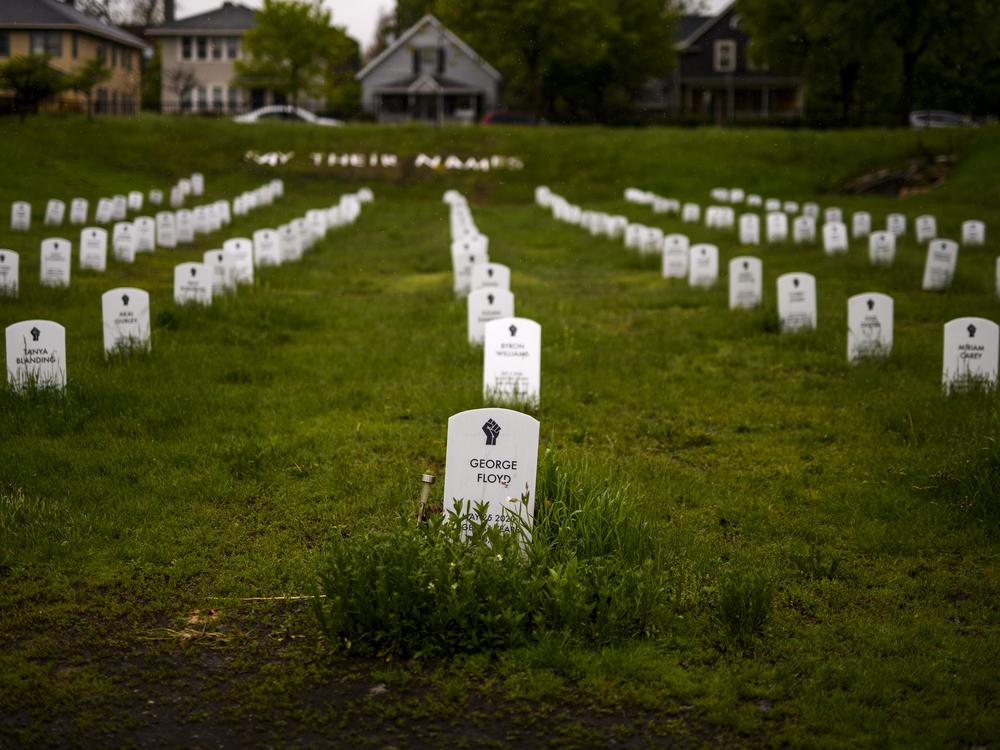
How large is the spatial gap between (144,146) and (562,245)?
23.5m

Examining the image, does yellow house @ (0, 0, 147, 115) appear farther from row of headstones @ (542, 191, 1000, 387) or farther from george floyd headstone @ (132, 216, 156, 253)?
row of headstones @ (542, 191, 1000, 387)

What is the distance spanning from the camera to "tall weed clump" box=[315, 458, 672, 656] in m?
5.04

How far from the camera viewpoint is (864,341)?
36.2ft

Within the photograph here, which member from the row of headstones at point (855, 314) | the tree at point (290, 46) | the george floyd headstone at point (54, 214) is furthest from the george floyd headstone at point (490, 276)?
the tree at point (290, 46)

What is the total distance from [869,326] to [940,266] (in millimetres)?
6280

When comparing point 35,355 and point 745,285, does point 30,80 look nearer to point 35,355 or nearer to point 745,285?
point 745,285

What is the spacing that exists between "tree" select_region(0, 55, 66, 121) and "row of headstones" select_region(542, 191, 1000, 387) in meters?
27.0

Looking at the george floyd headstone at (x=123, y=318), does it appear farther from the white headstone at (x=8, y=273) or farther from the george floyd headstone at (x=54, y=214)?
the george floyd headstone at (x=54, y=214)

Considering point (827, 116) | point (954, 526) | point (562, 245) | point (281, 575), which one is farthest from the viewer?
point (827, 116)

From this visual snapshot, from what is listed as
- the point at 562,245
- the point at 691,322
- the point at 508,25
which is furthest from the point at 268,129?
the point at 691,322

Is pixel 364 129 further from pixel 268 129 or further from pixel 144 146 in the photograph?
pixel 144 146

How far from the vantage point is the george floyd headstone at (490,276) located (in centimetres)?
1244

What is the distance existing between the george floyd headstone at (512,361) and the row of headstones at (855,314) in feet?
12.0

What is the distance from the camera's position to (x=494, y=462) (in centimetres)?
575
